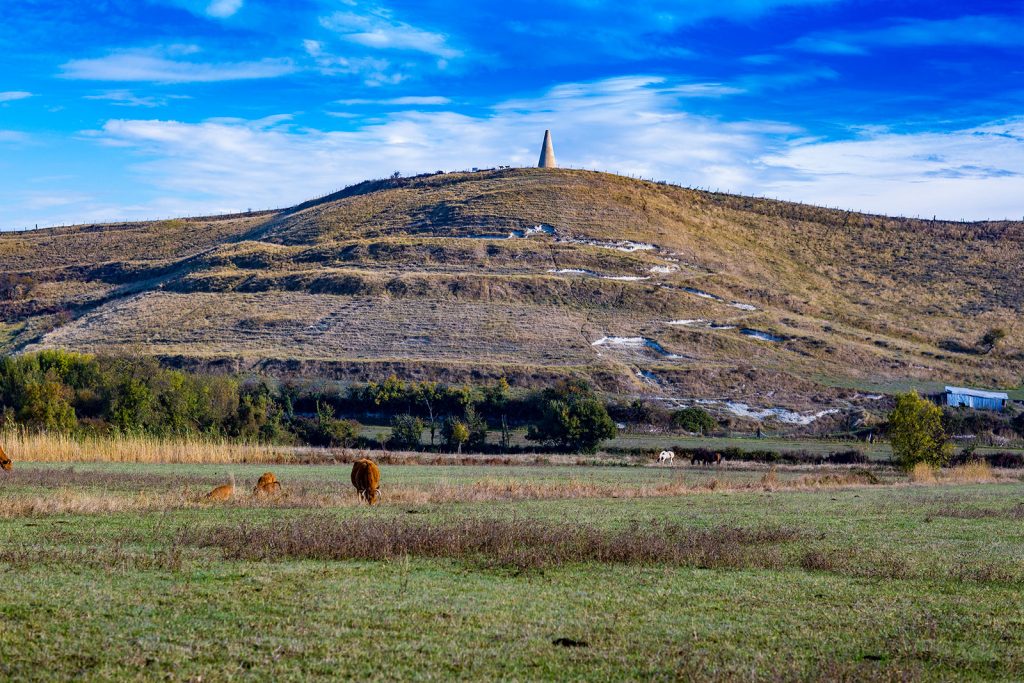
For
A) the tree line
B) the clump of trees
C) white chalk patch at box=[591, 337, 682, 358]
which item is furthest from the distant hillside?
the clump of trees

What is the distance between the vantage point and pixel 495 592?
11.7 meters

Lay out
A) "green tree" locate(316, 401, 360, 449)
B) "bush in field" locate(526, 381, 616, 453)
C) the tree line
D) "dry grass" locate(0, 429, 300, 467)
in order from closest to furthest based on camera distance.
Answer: "dry grass" locate(0, 429, 300, 467), the tree line, "green tree" locate(316, 401, 360, 449), "bush in field" locate(526, 381, 616, 453)

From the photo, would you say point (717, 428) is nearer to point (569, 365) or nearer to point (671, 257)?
point (569, 365)

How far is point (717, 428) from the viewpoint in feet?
223

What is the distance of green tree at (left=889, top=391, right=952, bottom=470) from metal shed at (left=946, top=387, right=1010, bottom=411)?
33.8 m

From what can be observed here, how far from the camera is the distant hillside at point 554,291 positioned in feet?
268

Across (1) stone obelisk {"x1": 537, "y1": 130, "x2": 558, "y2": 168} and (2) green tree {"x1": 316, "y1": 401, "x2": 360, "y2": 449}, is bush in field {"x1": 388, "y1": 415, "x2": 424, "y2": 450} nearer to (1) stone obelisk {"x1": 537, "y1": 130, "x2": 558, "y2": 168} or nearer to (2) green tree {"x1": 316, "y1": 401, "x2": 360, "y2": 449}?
(2) green tree {"x1": 316, "y1": 401, "x2": 360, "y2": 449}

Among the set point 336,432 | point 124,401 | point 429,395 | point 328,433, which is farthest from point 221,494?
point 429,395

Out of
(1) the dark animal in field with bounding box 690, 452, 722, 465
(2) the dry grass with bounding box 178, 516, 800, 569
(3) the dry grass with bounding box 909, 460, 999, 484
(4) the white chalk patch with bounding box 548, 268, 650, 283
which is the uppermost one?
(4) the white chalk patch with bounding box 548, 268, 650, 283

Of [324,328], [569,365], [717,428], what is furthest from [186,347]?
[717,428]

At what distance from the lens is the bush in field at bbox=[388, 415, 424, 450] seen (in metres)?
54.1

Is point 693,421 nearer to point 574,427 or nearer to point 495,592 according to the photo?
point 574,427

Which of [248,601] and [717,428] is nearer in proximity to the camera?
[248,601]

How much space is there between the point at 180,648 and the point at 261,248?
111 metres
